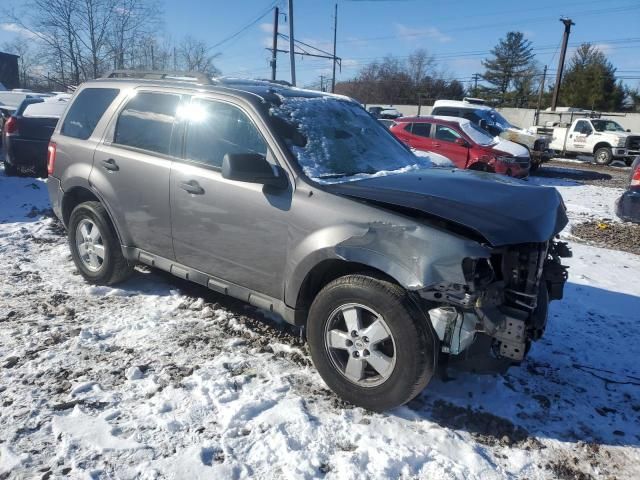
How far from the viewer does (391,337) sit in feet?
9.37

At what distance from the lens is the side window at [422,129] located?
1368 centimetres

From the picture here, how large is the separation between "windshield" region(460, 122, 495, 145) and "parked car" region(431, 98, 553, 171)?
1988 mm

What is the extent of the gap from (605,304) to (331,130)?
3.25 meters

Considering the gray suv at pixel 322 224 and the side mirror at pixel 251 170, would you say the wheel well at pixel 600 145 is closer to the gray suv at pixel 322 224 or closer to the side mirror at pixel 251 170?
the gray suv at pixel 322 224

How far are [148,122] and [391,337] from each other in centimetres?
280

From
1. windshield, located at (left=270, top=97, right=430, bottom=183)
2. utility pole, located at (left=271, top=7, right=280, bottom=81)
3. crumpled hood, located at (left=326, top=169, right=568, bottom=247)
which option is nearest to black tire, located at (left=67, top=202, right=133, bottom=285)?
windshield, located at (left=270, top=97, right=430, bottom=183)

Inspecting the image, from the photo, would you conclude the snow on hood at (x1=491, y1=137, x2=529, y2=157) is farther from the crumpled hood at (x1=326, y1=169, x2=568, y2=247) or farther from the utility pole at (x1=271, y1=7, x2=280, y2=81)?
the utility pole at (x1=271, y1=7, x2=280, y2=81)

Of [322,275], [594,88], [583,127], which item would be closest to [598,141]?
[583,127]

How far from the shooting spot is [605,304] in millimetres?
4859

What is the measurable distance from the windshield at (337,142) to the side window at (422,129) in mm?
9633

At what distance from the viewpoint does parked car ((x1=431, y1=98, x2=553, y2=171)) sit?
15797 mm

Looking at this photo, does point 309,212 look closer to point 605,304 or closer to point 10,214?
point 605,304

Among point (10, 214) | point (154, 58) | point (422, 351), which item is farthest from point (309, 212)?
point (154, 58)

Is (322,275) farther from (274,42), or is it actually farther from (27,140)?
(274,42)
